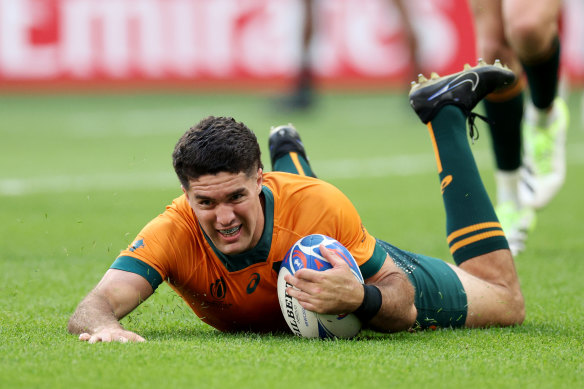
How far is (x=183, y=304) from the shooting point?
4.78 m

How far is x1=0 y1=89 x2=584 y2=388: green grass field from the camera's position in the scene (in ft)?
10.6

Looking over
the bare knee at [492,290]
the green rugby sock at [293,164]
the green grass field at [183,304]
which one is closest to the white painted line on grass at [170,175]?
the green grass field at [183,304]

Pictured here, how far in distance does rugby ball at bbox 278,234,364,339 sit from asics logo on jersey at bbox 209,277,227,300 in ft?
0.78

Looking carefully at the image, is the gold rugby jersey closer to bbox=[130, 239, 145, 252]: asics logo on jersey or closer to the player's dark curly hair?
bbox=[130, 239, 145, 252]: asics logo on jersey

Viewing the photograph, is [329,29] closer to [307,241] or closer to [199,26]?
[199,26]

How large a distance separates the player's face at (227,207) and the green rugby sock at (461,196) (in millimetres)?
1344

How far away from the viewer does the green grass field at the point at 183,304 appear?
128 inches

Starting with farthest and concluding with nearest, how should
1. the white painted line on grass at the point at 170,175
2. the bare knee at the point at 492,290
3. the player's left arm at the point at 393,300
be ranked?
the white painted line on grass at the point at 170,175, the bare knee at the point at 492,290, the player's left arm at the point at 393,300

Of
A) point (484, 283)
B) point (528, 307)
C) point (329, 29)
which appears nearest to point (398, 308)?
point (484, 283)

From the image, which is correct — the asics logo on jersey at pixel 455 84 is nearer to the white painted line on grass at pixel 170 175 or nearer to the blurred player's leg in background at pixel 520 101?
the blurred player's leg in background at pixel 520 101

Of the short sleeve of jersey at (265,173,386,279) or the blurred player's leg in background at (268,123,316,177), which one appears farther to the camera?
the blurred player's leg in background at (268,123,316,177)

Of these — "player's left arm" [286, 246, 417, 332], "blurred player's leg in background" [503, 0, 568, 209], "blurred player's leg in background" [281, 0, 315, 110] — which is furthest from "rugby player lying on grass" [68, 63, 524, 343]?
→ "blurred player's leg in background" [281, 0, 315, 110]

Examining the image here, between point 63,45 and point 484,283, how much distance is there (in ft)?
44.1

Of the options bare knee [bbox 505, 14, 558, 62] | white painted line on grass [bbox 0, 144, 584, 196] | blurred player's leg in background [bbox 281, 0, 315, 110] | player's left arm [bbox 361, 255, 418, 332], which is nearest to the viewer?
player's left arm [bbox 361, 255, 418, 332]
